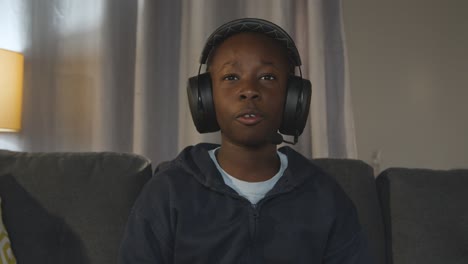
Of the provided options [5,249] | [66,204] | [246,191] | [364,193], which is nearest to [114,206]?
[66,204]

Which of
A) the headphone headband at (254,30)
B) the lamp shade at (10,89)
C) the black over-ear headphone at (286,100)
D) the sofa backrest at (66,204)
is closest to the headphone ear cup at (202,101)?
the black over-ear headphone at (286,100)

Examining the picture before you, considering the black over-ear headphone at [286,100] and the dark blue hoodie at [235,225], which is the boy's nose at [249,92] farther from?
the dark blue hoodie at [235,225]

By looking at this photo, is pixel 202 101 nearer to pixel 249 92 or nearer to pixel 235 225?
pixel 249 92

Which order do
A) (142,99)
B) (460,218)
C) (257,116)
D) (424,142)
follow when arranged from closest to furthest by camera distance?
1. (257,116)
2. (460,218)
3. (142,99)
4. (424,142)

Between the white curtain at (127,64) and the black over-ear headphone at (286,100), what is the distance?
0.79 m

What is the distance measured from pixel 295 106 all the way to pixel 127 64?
43.3 inches

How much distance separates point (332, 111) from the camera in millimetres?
1674

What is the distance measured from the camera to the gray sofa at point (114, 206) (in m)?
1.04

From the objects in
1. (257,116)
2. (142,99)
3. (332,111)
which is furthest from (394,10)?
(257,116)

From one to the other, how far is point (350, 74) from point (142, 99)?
0.92 meters

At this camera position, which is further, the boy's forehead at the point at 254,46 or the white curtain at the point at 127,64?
the white curtain at the point at 127,64

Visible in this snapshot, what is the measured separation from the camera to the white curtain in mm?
1674

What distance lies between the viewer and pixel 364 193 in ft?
3.82

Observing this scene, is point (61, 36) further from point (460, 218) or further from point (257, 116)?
point (460, 218)
